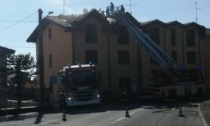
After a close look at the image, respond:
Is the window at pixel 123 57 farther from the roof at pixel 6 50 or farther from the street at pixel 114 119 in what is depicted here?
the street at pixel 114 119

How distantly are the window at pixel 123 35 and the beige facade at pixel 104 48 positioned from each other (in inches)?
5.8

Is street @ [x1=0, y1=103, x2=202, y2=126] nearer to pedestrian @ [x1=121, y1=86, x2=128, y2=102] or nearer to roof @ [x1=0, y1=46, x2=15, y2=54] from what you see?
pedestrian @ [x1=121, y1=86, x2=128, y2=102]

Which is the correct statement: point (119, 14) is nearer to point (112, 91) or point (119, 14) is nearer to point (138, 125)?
point (112, 91)

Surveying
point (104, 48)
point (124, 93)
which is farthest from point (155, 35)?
point (124, 93)

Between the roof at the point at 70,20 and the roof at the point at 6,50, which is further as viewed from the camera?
the roof at the point at 70,20

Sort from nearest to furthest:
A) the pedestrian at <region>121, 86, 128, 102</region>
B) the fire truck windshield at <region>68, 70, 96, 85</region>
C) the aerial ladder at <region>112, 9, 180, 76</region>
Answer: the fire truck windshield at <region>68, 70, 96, 85</region>
the pedestrian at <region>121, 86, 128, 102</region>
the aerial ladder at <region>112, 9, 180, 76</region>

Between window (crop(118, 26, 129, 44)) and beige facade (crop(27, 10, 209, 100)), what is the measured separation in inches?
5.8

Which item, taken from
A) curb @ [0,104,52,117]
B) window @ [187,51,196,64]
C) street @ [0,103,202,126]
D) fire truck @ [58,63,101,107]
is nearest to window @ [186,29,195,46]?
window @ [187,51,196,64]

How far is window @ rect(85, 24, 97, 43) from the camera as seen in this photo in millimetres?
46594

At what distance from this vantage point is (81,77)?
31406 mm

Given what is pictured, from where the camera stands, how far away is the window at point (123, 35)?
48.7 m

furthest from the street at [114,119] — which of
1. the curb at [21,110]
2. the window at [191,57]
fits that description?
the window at [191,57]

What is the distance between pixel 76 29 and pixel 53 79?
12294mm

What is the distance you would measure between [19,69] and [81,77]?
514 centimetres
